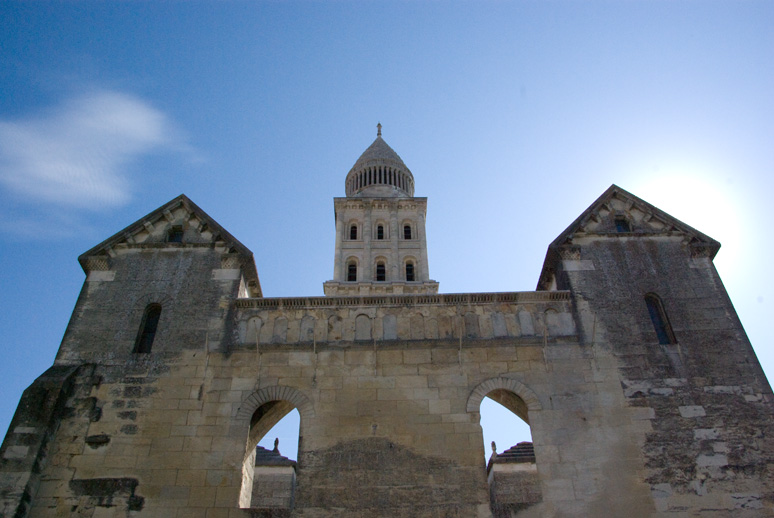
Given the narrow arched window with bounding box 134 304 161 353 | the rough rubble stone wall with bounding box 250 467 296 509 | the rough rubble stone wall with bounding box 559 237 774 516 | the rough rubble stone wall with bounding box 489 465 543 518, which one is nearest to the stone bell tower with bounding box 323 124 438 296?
the rough rubble stone wall with bounding box 250 467 296 509

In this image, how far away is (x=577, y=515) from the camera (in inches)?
Answer: 486

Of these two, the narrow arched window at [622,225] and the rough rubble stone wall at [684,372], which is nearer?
the rough rubble stone wall at [684,372]

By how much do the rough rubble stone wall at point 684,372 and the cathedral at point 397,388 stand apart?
43 millimetres

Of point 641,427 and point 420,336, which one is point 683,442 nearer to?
point 641,427

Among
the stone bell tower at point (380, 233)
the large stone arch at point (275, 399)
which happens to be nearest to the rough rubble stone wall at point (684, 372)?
the large stone arch at point (275, 399)

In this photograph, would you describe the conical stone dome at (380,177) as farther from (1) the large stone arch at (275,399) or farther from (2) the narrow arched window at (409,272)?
(1) the large stone arch at (275,399)

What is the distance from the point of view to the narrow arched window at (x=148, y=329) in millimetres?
15039

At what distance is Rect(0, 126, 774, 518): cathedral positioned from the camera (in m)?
12.7

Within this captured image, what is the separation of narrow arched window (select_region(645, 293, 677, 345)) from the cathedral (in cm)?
4

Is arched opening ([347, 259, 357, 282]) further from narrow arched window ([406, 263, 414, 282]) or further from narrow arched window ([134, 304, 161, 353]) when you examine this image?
narrow arched window ([134, 304, 161, 353])

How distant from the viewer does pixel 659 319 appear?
15477 mm

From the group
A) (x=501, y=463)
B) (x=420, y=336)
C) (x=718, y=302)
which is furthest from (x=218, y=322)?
(x=718, y=302)

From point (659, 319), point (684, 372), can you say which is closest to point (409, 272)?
point (659, 319)

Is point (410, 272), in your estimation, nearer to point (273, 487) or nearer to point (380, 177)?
point (380, 177)
